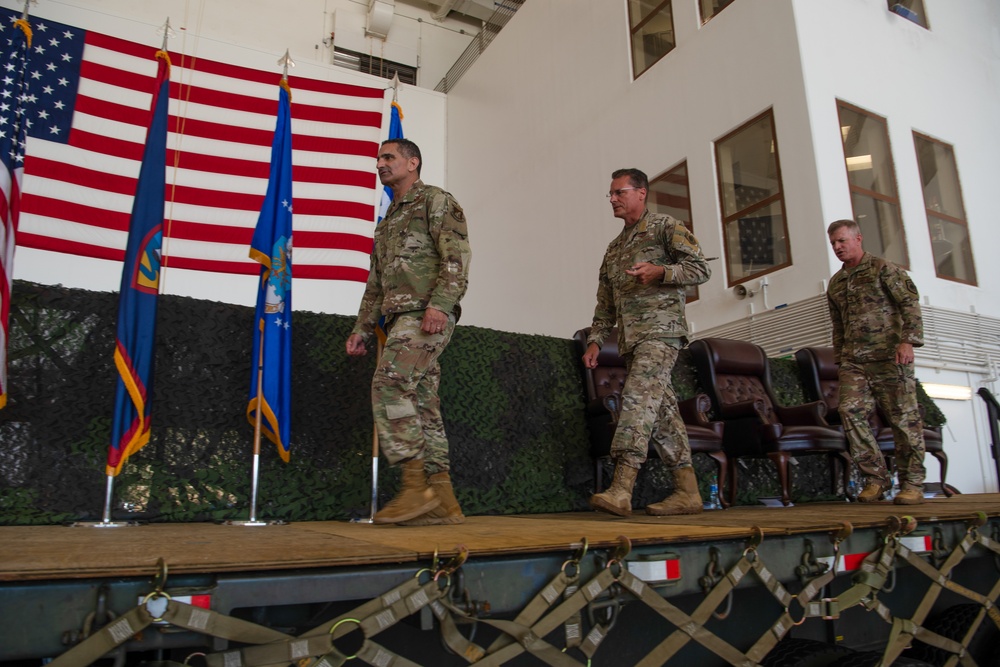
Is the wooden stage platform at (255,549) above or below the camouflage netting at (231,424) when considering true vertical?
below

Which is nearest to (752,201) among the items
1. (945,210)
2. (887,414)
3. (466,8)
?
(945,210)

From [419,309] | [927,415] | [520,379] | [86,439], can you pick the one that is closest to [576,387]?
[520,379]

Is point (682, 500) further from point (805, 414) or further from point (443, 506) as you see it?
point (805, 414)

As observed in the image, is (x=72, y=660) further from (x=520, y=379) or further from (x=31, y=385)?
(x=520, y=379)

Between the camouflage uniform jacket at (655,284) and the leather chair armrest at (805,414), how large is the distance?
5.43 ft

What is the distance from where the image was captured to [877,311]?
3.74 metres

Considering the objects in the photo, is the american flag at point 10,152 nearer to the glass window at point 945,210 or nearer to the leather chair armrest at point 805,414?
the leather chair armrest at point 805,414

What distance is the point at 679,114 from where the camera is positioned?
24.0 feet

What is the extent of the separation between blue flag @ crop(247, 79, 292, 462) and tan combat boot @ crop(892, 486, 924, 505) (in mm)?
2873

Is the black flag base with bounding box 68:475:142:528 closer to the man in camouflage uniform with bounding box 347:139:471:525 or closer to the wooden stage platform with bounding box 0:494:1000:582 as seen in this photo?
the wooden stage platform with bounding box 0:494:1000:582

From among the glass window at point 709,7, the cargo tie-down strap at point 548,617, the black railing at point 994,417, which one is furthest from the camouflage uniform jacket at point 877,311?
the glass window at point 709,7

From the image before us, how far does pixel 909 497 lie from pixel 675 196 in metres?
4.57

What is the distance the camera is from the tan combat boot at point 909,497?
3.39 m

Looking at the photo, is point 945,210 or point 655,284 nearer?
point 655,284
